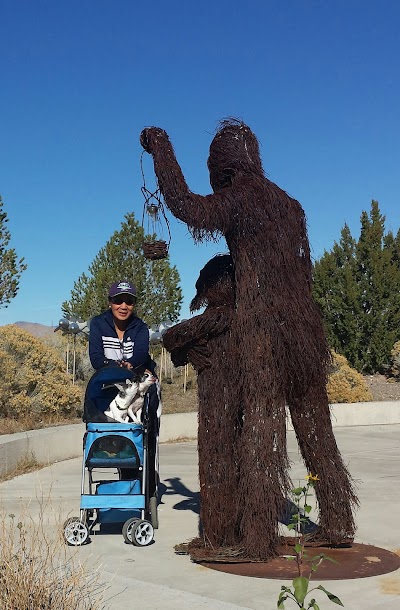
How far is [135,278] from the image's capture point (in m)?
19.5

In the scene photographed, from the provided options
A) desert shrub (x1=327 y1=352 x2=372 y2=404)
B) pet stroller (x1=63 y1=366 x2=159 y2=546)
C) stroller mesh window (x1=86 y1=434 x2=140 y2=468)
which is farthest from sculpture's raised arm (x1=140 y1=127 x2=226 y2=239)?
desert shrub (x1=327 y1=352 x2=372 y2=404)

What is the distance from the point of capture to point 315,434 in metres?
4.92

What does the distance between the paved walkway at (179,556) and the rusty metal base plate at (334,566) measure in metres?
0.07

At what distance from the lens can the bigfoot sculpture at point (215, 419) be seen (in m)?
4.72

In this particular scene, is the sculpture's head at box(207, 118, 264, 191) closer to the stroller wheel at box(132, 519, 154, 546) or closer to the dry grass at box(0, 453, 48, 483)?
the stroller wheel at box(132, 519, 154, 546)

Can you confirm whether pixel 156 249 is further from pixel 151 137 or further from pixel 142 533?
pixel 142 533

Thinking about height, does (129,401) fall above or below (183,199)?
below

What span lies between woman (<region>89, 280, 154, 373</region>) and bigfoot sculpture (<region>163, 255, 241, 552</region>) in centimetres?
102

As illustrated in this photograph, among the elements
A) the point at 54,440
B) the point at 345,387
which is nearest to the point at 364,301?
the point at 345,387

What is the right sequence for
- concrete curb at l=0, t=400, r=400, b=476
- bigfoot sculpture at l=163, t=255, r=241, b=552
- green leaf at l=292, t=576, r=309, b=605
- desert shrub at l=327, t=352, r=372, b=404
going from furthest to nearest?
desert shrub at l=327, t=352, r=372, b=404 < concrete curb at l=0, t=400, r=400, b=476 < bigfoot sculpture at l=163, t=255, r=241, b=552 < green leaf at l=292, t=576, r=309, b=605

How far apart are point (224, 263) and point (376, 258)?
21.3 metres

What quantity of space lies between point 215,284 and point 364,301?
21344 mm

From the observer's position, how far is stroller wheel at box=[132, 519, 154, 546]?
521 cm

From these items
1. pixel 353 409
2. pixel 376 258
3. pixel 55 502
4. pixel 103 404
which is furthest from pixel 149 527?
pixel 376 258
